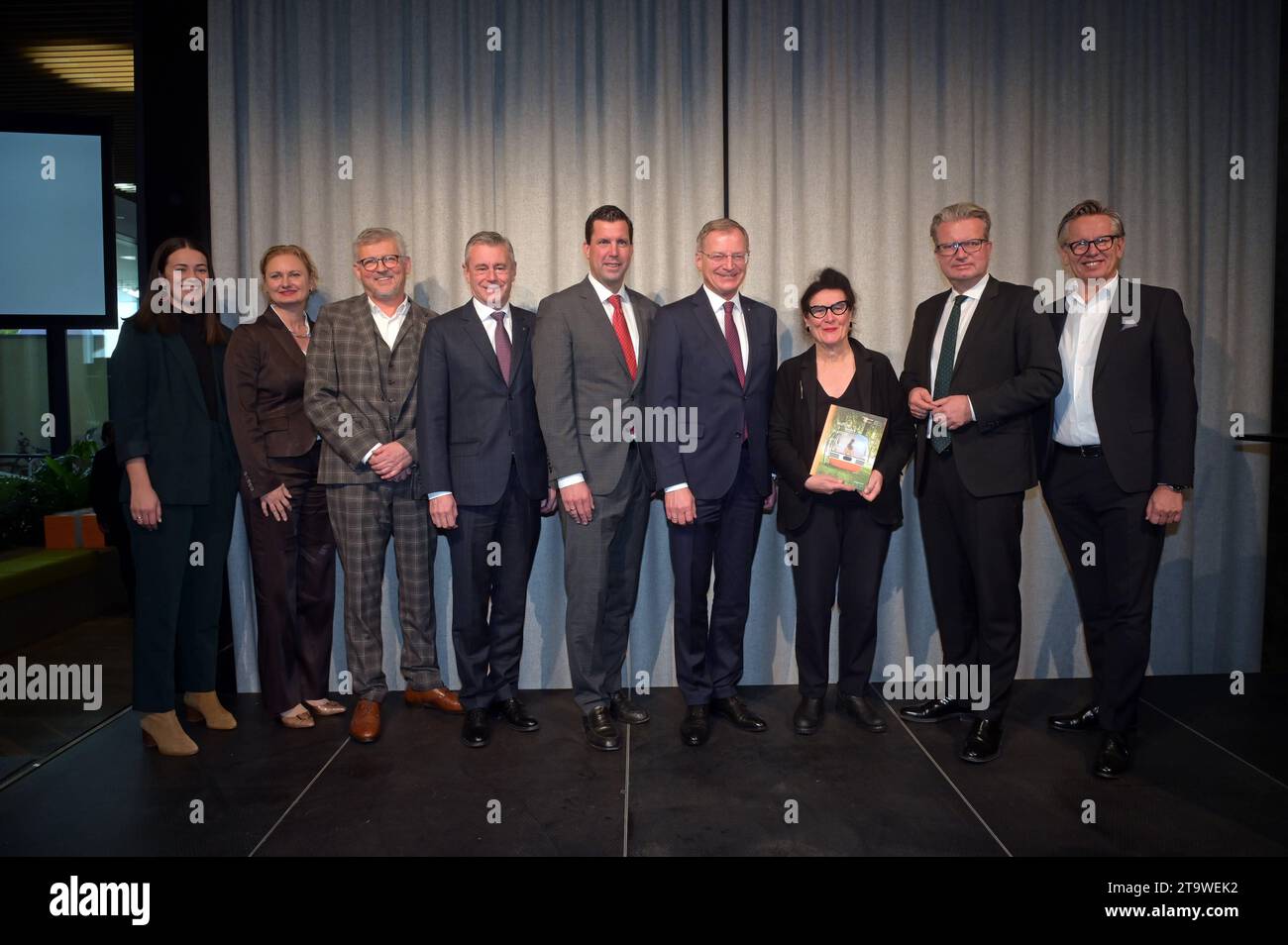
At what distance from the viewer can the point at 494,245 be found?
3240 mm

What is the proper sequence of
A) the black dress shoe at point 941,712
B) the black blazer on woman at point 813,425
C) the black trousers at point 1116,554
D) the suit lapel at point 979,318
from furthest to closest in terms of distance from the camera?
the black dress shoe at point 941,712 < the black blazer on woman at point 813,425 < the suit lapel at point 979,318 < the black trousers at point 1116,554

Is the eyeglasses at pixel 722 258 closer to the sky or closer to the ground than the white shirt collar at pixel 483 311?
closer to the sky

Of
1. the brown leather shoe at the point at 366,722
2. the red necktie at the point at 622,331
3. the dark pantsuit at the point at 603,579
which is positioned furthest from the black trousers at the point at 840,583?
the brown leather shoe at the point at 366,722

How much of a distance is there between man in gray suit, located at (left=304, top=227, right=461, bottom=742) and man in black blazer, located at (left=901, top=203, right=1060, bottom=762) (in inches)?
80.5

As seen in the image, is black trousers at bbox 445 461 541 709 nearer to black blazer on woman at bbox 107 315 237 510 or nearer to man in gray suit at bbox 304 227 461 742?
man in gray suit at bbox 304 227 461 742

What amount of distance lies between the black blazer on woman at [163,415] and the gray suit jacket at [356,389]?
43cm

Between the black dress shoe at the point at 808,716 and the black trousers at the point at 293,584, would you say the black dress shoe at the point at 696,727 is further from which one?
the black trousers at the point at 293,584

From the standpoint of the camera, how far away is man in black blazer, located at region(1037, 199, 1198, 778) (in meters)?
3.01

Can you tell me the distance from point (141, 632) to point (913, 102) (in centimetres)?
412

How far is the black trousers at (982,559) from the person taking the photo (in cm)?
314

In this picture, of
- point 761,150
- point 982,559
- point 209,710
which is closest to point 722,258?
point 761,150

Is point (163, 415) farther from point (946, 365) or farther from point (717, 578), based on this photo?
Result: point (946, 365)

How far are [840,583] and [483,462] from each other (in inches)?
59.6

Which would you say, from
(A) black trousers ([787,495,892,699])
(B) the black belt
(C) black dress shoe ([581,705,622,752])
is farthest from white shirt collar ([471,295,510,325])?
(B) the black belt
